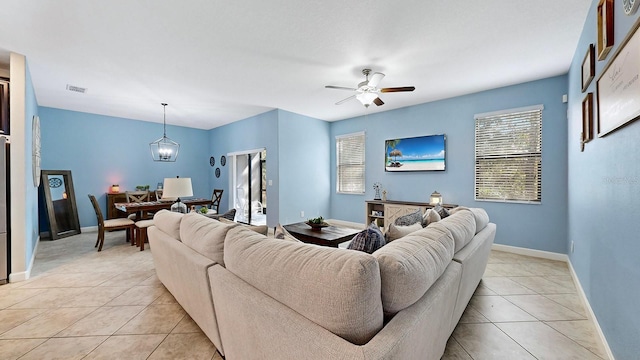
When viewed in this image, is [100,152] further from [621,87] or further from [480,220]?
[621,87]

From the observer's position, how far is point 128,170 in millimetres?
6355

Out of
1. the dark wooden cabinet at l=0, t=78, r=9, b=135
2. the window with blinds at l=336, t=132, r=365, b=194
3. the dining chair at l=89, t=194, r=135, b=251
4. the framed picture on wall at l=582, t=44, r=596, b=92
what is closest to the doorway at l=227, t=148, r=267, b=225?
the window with blinds at l=336, t=132, r=365, b=194

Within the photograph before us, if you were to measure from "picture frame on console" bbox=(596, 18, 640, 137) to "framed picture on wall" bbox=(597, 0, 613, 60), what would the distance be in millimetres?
114

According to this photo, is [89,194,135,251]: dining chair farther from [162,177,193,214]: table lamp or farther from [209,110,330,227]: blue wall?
[209,110,330,227]: blue wall

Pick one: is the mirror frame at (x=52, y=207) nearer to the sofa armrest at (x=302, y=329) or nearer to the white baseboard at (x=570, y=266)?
the sofa armrest at (x=302, y=329)

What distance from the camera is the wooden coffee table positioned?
9.86ft

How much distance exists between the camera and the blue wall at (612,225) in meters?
1.39

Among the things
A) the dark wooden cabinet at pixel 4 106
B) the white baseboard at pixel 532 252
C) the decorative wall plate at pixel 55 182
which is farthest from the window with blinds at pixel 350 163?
the decorative wall plate at pixel 55 182

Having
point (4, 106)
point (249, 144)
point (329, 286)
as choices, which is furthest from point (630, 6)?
point (249, 144)

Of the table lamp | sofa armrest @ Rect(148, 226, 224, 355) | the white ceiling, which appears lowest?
sofa armrest @ Rect(148, 226, 224, 355)

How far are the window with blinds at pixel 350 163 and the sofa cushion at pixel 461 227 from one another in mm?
3879

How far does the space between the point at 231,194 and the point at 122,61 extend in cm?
409

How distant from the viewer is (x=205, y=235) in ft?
5.88

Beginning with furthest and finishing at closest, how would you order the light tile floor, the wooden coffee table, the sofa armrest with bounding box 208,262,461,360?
the wooden coffee table
the light tile floor
the sofa armrest with bounding box 208,262,461,360
